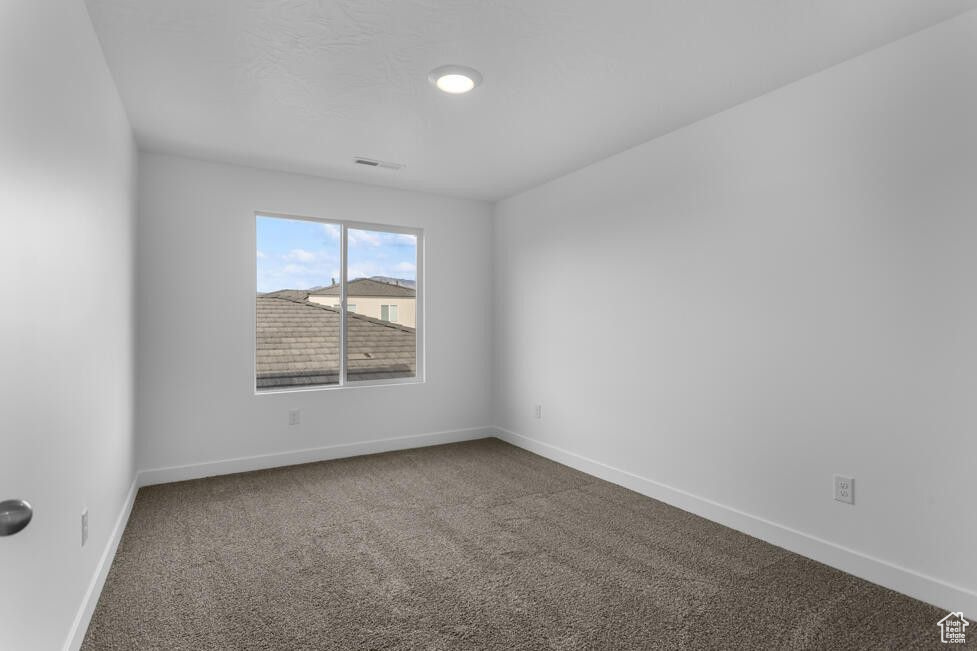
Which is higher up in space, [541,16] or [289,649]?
[541,16]

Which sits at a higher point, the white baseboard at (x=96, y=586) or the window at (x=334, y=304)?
the window at (x=334, y=304)

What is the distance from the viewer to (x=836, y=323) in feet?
8.25

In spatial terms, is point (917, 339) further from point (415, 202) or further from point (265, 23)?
point (415, 202)

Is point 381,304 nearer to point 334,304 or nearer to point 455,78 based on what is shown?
point 334,304

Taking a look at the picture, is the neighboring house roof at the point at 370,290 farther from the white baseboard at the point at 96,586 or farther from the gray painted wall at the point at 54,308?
the white baseboard at the point at 96,586

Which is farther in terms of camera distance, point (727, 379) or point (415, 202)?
point (415, 202)

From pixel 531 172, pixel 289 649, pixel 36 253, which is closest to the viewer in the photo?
pixel 36 253

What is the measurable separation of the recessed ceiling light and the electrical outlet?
2609 millimetres

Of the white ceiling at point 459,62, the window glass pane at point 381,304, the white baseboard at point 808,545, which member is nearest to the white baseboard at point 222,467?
the window glass pane at point 381,304

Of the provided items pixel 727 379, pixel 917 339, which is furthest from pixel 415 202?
pixel 917 339

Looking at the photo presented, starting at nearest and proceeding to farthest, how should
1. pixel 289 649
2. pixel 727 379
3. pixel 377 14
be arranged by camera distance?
pixel 289 649, pixel 377 14, pixel 727 379

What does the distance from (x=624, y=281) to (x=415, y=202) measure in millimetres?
2140

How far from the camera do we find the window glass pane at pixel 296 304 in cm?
424

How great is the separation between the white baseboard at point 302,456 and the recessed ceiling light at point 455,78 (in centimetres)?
303
